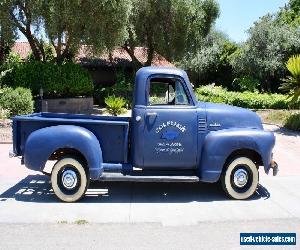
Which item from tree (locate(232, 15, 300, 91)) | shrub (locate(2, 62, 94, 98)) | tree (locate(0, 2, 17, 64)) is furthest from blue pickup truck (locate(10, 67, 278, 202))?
tree (locate(232, 15, 300, 91))

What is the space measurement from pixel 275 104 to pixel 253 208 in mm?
15919

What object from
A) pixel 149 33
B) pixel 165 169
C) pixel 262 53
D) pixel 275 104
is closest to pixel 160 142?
pixel 165 169

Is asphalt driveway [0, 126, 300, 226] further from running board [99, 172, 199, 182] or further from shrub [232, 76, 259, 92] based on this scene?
shrub [232, 76, 259, 92]

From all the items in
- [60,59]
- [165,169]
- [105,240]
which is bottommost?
[105,240]

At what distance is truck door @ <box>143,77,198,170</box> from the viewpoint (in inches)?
288

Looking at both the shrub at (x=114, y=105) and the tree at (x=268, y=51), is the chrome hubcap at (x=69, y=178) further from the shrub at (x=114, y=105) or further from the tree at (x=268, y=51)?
the tree at (x=268, y=51)

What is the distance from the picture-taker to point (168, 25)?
3003 centimetres

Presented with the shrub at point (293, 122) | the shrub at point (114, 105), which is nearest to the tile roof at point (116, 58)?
the shrub at point (114, 105)

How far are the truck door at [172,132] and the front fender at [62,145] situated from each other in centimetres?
85

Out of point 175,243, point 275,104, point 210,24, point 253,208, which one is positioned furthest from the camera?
point 210,24

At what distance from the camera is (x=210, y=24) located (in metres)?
34.5

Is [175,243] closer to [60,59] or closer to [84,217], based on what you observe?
[84,217]

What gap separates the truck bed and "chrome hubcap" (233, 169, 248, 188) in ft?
6.22

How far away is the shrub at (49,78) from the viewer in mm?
21125
